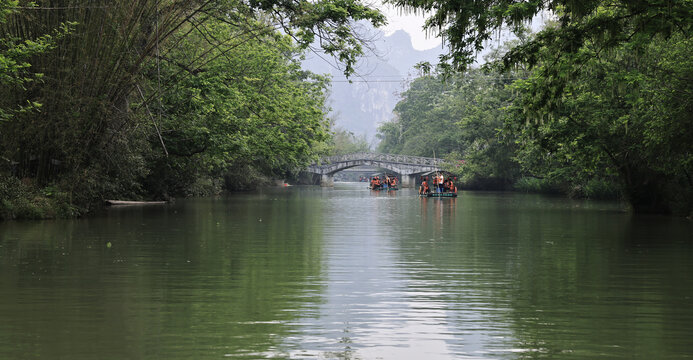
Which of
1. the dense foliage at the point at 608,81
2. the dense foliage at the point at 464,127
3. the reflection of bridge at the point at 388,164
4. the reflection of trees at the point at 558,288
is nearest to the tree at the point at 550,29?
the dense foliage at the point at 608,81

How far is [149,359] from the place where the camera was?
6.57 metres

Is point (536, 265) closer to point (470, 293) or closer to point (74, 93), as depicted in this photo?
point (470, 293)

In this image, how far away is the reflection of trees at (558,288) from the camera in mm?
7383

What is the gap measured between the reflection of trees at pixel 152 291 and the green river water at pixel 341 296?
0.03m

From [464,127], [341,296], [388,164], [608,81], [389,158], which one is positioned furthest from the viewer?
[388,164]

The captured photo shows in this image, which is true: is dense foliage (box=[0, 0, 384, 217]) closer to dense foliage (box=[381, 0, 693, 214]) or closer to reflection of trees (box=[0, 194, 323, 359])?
reflection of trees (box=[0, 194, 323, 359])

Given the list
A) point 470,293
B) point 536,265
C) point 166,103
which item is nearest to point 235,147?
point 166,103

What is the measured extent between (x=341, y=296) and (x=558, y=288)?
3.18m

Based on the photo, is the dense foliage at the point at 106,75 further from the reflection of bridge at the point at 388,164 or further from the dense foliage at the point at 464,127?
the reflection of bridge at the point at 388,164

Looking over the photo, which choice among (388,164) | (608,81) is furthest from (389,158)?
(608,81)

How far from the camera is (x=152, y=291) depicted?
10.3m

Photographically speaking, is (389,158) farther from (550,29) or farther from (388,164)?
(550,29)

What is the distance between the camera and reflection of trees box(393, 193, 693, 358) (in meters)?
7.38

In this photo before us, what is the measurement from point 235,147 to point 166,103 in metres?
5.46
